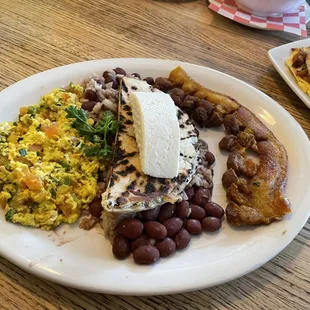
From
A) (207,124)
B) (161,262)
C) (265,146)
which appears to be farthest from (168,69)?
(161,262)

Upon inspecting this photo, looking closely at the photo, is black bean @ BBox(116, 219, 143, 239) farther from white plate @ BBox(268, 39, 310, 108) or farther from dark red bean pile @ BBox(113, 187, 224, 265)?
white plate @ BBox(268, 39, 310, 108)

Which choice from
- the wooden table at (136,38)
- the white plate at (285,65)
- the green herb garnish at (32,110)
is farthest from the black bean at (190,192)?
the white plate at (285,65)

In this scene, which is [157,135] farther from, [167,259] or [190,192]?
→ [167,259]

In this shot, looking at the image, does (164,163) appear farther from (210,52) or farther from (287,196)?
(210,52)

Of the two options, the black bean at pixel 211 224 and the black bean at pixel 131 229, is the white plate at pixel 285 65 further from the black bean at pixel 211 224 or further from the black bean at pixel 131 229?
the black bean at pixel 131 229

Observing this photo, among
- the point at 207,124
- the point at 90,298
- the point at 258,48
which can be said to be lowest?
the point at 90,298

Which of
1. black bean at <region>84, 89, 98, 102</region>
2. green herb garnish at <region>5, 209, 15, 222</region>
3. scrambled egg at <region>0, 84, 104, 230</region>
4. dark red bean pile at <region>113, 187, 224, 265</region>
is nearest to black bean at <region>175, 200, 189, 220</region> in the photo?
dark red bean pile at <region>113, 187, 224, 265</region>

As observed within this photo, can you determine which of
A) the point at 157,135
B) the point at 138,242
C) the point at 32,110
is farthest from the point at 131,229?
the point at 32,110
